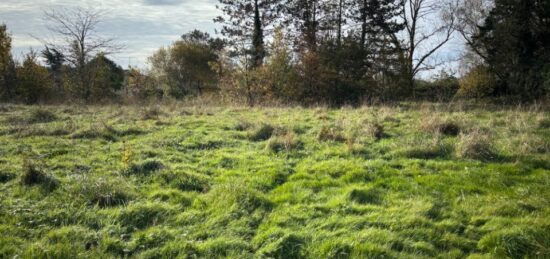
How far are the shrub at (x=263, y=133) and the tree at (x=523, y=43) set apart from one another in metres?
18.7

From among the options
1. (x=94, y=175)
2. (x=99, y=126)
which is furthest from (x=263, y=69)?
(x=94, y=175)

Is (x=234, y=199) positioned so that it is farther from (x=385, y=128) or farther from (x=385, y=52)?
(x=385, y=52)

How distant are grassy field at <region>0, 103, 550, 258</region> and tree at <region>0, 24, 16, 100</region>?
2126 cm

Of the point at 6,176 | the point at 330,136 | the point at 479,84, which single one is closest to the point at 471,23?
the point at 479,84

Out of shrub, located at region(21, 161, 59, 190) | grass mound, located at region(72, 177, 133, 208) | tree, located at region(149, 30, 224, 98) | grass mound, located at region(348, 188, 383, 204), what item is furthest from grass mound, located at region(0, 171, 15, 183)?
tree, located at region(149, 30, 224, 98)

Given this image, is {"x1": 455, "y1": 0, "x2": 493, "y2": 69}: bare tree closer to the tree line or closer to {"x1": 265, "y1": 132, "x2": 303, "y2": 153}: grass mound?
the tree line

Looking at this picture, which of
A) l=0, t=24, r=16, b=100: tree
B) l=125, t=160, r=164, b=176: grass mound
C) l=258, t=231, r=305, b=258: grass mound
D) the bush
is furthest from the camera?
the bush

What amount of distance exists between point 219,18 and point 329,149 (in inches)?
929

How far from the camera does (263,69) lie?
910 inches

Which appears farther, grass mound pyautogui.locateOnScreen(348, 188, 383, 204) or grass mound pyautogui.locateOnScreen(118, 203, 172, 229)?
grass mound pyautogui.locateOnScreen(348, 188, 383, 204)

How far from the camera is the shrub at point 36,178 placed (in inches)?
222

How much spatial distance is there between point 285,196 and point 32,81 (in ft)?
93.9

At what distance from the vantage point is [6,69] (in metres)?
26.0

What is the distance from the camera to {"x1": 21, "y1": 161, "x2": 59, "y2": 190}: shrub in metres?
5.64
